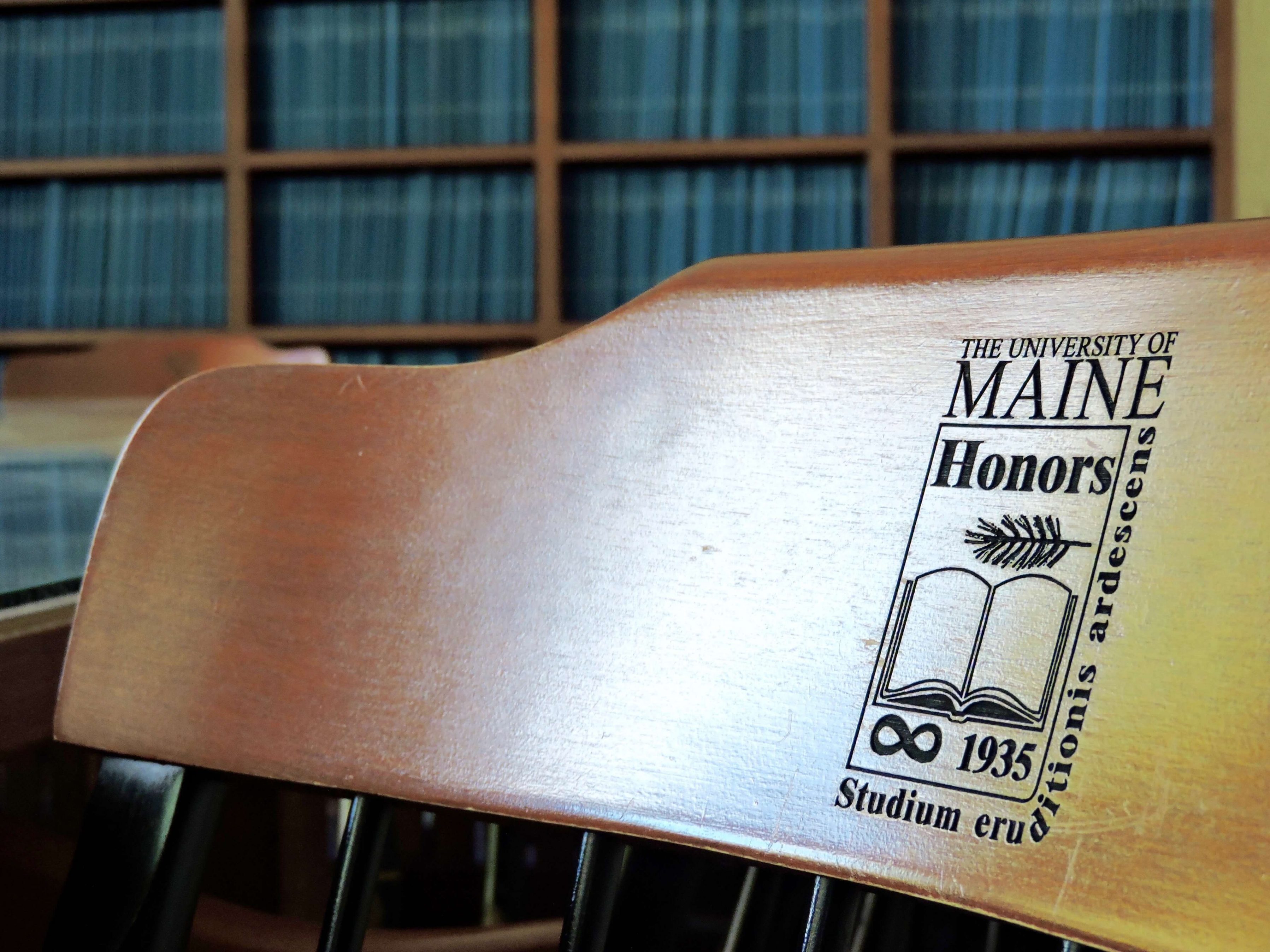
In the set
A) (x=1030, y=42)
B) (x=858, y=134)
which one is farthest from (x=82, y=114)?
(x=1030, y=42)

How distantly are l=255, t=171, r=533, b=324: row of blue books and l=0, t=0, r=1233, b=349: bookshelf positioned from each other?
43 millimetres

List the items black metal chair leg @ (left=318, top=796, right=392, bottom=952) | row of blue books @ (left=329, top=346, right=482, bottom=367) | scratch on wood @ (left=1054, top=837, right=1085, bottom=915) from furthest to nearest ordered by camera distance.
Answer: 1. row of blue books @ (left=329, top=346, right=482, bottom=367)
2. black metal chair leg @ (left=318, top=796, right=392, bottom=952)
3. scratch on wood @ (left=1054, top=837, right=1085, bottom=915)

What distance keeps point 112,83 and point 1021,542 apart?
266 centimetres

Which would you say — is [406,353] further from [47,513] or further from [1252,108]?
[47,513]

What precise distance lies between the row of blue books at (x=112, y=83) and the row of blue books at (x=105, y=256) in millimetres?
92

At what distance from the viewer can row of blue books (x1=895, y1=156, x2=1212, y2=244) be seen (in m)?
2.31

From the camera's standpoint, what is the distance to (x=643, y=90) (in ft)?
7.94

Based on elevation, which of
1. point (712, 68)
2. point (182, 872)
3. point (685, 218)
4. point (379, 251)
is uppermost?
point (712, 68)

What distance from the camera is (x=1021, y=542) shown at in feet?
1.02

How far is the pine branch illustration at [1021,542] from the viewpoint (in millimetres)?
307

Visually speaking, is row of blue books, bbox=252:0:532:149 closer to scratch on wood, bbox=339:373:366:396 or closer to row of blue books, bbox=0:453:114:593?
row of blue books, bbox=0:453:114:593

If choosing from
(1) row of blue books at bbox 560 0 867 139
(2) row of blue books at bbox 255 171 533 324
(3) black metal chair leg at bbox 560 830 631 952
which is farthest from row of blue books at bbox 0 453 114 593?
(1) row of blue books at bbox 560 0 867 139

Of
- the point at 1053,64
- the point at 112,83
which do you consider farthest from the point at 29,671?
the point at 112,83

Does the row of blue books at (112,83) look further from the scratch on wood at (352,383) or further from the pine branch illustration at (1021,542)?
the pine branch illustration at (1021,542)
